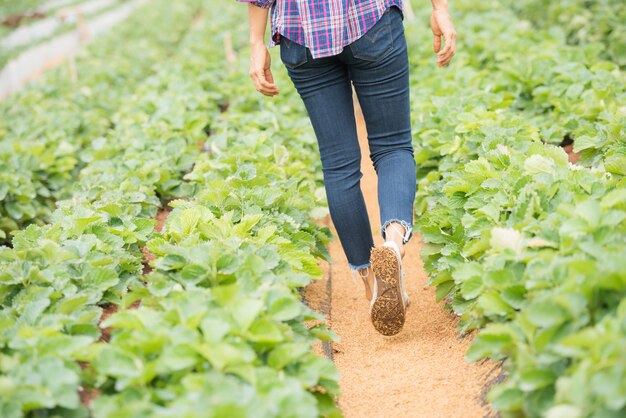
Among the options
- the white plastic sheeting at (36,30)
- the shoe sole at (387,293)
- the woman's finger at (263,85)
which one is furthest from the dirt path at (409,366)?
the white plastic sheeting at (36,30)

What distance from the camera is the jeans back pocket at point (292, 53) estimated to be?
2.90m

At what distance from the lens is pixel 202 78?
757 cm

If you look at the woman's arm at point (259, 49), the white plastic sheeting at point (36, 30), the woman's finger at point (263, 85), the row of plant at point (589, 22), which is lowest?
the white plastic sheeting at point (36, 30)

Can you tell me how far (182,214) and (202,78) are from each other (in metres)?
4.60

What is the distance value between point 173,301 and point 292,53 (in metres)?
1.09

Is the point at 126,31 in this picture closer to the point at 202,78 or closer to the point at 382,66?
the point at 202,78

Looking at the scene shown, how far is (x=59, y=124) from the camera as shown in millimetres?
6996

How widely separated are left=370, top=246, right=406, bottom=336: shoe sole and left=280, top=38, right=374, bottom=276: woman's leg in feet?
0.94

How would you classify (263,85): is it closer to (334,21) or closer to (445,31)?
(334,21)

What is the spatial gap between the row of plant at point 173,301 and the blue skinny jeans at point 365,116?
0.28 meters

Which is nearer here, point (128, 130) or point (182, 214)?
point (182, 214)

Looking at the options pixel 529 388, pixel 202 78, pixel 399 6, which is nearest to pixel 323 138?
pixel 399 6

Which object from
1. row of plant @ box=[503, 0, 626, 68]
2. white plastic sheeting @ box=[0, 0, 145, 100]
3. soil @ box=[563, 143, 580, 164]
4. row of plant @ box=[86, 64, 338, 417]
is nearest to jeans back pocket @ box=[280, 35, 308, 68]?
row of plant @ box=[86, 64, 338, 417]

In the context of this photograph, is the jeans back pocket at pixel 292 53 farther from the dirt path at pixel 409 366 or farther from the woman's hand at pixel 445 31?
the dirt path at pixel 409 366
